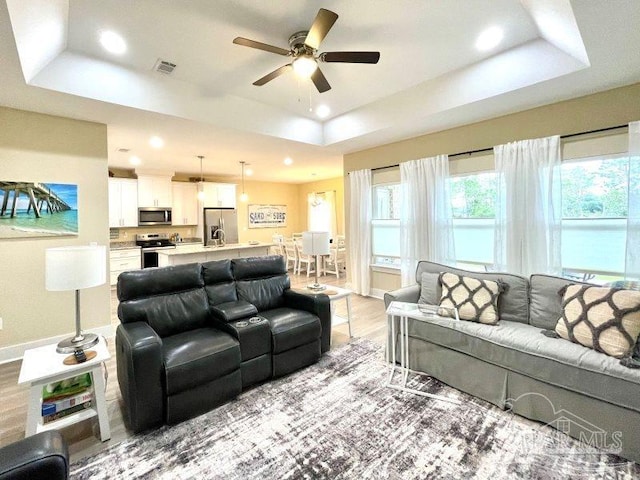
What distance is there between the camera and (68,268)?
1878 millimetres

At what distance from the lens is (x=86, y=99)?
2887 millimetres

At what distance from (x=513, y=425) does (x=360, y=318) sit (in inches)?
92.3

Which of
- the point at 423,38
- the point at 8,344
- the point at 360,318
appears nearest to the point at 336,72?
the point at 423,38

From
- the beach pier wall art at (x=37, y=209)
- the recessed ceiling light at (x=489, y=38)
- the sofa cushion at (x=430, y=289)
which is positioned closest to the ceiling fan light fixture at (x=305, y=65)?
the recessed ceiling light at (x=489, y=38)

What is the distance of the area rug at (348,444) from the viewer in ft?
5.46

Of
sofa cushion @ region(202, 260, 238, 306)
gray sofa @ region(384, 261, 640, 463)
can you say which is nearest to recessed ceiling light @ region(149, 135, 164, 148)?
sofa cushion @ region(202, 260, 238, 306)

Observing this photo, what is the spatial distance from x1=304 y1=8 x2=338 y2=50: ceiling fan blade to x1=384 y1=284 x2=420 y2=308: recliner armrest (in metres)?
2.25

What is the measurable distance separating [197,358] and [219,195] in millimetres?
6208

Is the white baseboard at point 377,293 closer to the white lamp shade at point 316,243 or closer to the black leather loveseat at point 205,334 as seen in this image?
the white lamp shade at point 316,243

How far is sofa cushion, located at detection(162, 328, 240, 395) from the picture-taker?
202 cm

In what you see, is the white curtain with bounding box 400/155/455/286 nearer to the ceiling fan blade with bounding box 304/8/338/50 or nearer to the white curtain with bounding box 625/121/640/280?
the white curtain with bounding box 625/121/640/280

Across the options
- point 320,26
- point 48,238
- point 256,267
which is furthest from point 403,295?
point 48,238

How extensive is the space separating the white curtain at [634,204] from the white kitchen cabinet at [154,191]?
7871 mm

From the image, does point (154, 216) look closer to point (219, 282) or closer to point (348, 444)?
point (219, 282)
